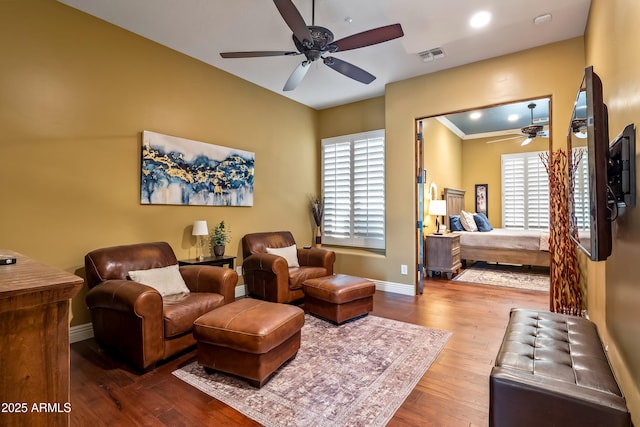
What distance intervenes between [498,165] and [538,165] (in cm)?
85

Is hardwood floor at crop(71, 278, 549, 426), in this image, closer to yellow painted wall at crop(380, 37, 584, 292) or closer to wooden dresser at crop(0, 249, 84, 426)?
Result: wooden dresser at crop(0, 249, 84, 426)

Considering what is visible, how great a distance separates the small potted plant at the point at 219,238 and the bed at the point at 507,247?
463 centimetres

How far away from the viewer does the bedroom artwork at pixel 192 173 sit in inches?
131

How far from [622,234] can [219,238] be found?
360 cm

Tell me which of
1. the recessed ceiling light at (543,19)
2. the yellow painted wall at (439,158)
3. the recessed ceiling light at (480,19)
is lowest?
the yellow painted wall at (439,158)

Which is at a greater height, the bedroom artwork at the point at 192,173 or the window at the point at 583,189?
the bedroom artwork at the point at 192,173

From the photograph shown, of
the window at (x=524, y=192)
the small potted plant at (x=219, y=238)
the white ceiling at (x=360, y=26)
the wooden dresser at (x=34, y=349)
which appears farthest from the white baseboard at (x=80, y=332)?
the window at (x=524, y=192)

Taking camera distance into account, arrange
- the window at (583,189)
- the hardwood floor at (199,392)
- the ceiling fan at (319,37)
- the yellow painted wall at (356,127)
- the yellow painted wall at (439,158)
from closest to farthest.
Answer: the window at (583,189) → the hardwood floor at (199,392) → the ceiling fan at (319,37) → the yellow painted wall at (356,127) → the yellow painted wall at (439,158)

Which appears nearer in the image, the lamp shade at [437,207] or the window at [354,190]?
the window at [354,190]

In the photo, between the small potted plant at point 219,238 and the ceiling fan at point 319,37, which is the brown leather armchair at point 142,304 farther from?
the ceiling fan at point 319,37

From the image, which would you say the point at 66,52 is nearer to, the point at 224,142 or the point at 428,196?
the point at 224,142

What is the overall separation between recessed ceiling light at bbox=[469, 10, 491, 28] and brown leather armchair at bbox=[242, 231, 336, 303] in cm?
302

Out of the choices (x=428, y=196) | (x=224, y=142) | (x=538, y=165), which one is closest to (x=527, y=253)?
(x=428, y=196)

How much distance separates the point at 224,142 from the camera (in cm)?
412
